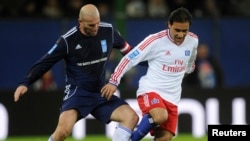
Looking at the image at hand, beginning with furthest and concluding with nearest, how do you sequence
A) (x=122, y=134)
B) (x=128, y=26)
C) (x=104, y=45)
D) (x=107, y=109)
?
(x=128, y=26)
(x=104, y=45)
(x=107, y=109)
(x=122, y=134)

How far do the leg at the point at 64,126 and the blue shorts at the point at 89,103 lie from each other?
9cm

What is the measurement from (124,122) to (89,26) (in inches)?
44.3

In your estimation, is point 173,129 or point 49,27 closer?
point 173,129

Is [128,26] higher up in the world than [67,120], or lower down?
higher up

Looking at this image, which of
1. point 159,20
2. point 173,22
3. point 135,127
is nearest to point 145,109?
point 135,127

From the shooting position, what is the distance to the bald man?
10.9 metres

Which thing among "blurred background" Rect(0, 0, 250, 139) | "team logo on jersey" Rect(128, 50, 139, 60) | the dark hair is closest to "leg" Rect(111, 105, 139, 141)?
"team logo on jersey" Rect(128, 50, 139, 60)

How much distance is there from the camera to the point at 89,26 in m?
10.8

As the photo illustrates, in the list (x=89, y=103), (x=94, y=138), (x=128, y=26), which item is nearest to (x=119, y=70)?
(x=89, y=103)

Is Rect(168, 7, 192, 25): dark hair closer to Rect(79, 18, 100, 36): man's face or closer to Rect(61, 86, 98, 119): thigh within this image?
Rect(79, 18, 100, 36): man's face

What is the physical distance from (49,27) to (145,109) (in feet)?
24.0

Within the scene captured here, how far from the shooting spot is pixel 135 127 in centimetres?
1098

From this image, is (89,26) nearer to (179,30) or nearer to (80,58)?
(80,58)

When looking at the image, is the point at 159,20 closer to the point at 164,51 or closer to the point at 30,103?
the point at 30,103
